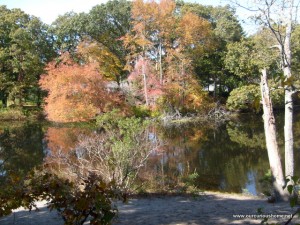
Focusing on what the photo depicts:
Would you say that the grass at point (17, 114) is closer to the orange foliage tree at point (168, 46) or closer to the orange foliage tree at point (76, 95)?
the orange foliage tree at point (76, 95)

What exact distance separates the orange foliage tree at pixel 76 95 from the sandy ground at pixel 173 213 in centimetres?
1663

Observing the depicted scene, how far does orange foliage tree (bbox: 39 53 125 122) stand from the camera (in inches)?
919

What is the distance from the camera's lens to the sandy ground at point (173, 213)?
5324 mm

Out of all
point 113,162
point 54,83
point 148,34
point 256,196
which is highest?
point 148,34

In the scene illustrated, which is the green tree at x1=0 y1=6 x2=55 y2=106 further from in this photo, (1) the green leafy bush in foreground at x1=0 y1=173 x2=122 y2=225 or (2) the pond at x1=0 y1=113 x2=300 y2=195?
(1) the green leafy bush in foreground at x1=0 y1=173 x2=122 y2=225

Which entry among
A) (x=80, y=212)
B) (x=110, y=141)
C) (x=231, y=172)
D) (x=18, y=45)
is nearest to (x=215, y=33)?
(x=18, y=45)

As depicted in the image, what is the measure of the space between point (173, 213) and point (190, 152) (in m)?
8.86

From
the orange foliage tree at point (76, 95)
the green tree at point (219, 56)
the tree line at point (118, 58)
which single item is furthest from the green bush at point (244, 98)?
the orange foliage tree at point (76, 95)

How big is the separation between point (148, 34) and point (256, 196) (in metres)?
19.2

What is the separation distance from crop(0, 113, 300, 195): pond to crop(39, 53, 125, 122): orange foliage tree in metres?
0.99

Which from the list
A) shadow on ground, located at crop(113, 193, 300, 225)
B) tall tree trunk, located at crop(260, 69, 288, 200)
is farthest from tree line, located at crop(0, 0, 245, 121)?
tall tree trunk, located at crop(260, 69, 288, 200)

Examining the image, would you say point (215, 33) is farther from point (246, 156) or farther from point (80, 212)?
point (80, 212)

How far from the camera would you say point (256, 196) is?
8.82 m

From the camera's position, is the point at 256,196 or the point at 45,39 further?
the point at 45,39
